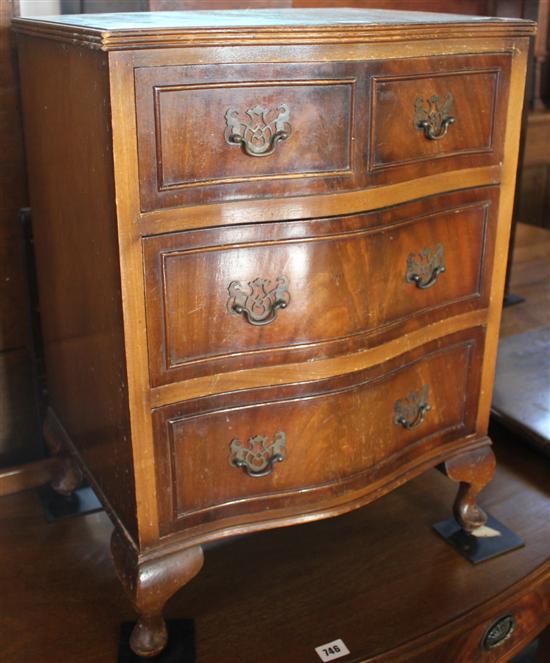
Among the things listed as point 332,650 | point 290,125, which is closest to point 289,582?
point 332,650

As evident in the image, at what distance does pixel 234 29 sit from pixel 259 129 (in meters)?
0.13

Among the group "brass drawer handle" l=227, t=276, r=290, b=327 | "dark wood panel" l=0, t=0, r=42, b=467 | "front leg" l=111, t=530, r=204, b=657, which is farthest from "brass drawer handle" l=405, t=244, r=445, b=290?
"dark wood panel" l=0, t=0, r=42, b=467

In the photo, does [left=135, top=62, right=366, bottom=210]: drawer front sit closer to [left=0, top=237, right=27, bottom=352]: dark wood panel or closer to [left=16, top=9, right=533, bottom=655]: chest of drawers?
[left=16, top=9, right=533, bottom=655]: chest of drawers

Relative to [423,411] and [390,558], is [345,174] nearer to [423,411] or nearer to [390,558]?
[423,411]

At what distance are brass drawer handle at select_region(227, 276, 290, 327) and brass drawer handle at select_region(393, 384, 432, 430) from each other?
306 mm

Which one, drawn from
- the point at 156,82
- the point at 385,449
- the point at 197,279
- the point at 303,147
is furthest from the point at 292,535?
the point at 156,82

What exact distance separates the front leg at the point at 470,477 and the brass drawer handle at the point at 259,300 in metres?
0.52

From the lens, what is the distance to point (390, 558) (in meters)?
1.56

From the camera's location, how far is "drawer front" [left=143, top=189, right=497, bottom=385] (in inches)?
43.6

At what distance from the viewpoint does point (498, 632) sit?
1.45 m

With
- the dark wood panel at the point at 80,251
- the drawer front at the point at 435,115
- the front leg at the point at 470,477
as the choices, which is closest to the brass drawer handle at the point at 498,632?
the front leg at the point at 470,477

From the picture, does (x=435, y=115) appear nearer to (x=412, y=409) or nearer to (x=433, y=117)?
(x=433, y=117)

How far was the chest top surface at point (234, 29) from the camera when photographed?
98 cm

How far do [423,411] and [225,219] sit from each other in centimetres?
52
